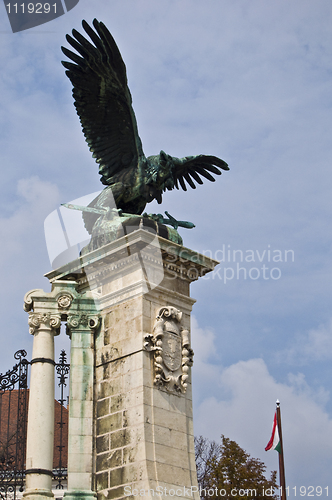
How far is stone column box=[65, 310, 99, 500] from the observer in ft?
29.6

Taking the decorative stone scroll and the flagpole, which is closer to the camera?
the decorative stone scroll

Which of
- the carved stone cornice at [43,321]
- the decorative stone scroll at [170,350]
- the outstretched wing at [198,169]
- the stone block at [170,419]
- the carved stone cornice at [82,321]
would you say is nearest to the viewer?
the stone block at [170,419]

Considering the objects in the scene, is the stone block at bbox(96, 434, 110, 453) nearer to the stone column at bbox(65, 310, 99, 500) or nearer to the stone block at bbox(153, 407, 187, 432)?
the stone column at bbox(65, 310, 99, 500)

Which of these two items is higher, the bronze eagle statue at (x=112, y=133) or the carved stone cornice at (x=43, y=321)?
the bronze eagle statue at (x=112, y=133)

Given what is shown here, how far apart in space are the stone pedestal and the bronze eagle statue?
1.24m

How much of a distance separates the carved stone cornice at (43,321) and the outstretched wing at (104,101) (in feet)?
8.43

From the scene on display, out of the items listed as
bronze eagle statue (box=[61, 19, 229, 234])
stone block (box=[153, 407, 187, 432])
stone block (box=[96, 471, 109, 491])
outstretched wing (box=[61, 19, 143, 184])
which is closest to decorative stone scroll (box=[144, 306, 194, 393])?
stone block (box=[153, 407, 187, 432])

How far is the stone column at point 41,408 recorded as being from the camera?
893 cm

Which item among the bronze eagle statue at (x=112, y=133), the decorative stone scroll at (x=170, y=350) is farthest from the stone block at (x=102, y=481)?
the bronze eagle statue at (x=112, y=133)

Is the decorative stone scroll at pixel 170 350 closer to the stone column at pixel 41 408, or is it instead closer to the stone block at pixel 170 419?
the stone block at pixel 170 419

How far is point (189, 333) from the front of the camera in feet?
33.3

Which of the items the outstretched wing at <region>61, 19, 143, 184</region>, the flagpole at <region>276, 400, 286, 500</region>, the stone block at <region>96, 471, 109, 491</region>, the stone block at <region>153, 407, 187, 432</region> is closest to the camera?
the stone block at <region>96, 471, 109, 491</region>

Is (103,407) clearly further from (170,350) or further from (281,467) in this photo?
(281,467)

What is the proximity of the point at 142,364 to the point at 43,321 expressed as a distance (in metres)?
1.67
